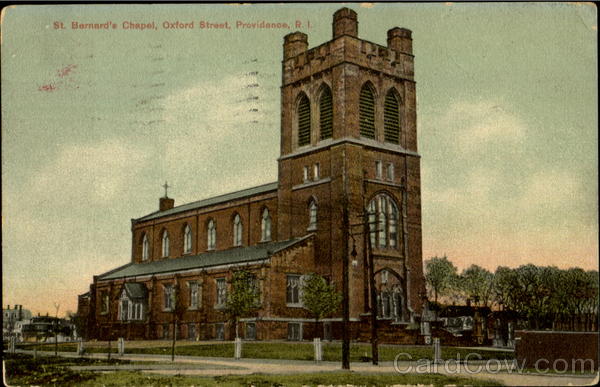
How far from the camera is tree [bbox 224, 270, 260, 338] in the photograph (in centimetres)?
4262

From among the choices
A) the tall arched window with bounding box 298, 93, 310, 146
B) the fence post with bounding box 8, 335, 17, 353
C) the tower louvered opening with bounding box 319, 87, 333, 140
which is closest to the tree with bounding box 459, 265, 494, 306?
the tower louvered opening with bounding box 319, 87, 333, 140

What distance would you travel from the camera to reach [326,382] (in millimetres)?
23906

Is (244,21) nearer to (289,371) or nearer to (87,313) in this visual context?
(289,371)

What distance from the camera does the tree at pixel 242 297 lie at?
42.6 metres

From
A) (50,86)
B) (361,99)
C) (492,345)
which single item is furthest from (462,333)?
(50,86)

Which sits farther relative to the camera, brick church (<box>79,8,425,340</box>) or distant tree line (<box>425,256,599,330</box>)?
brick church (<box>79,8,425,340</box>)

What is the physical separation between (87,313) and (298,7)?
35.4 metres

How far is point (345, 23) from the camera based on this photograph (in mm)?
40219

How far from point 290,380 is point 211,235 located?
3250 centimetres

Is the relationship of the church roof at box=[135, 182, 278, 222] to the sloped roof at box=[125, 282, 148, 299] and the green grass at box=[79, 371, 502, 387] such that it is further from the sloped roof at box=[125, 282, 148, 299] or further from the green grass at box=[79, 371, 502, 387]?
the green grass at box=[79, 371, 502, 387]

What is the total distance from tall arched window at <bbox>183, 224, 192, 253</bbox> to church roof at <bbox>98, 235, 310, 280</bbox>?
1.11 metres

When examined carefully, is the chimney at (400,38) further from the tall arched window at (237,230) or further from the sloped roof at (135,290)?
the sloped roof at (135,290)

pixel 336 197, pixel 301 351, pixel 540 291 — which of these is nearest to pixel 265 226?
pixel 336 197

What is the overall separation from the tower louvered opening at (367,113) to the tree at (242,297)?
10.3 metres
